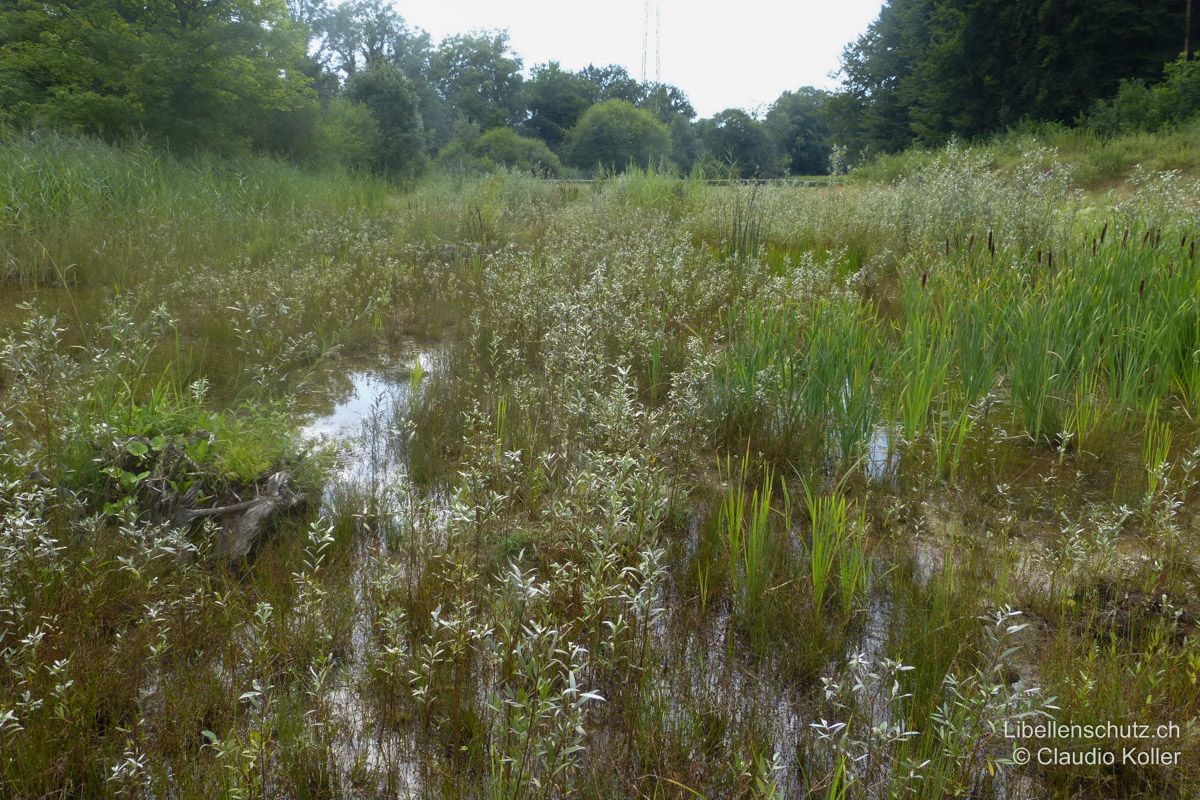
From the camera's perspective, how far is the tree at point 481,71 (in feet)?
165

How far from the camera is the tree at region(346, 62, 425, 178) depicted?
61.3 ft

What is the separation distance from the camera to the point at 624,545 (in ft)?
7.88

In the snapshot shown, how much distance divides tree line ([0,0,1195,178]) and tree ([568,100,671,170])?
9cm

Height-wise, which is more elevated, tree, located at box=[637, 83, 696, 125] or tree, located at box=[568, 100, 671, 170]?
tree, located at box=[637, 83, 696, 125]

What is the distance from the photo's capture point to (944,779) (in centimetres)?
151

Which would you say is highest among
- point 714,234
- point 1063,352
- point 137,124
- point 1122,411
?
point 137,124

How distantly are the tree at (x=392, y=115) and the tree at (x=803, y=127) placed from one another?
17.1m

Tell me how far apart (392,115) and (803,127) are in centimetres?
2448

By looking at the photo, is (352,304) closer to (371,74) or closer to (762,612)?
(762,612)

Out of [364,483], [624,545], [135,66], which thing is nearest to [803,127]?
[135,66]

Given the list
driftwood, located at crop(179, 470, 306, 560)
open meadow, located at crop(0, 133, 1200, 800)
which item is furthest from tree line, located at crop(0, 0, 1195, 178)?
driftwood, located at crop(179, 470, 306, 560)

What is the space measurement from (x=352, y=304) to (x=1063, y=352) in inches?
217

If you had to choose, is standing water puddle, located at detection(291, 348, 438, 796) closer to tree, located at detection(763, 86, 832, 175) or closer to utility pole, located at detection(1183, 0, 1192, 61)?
utility pole, located at detection(1183, 0, 1192, 61)

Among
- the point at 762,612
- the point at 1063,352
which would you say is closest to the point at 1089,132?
the point at 1063,352
